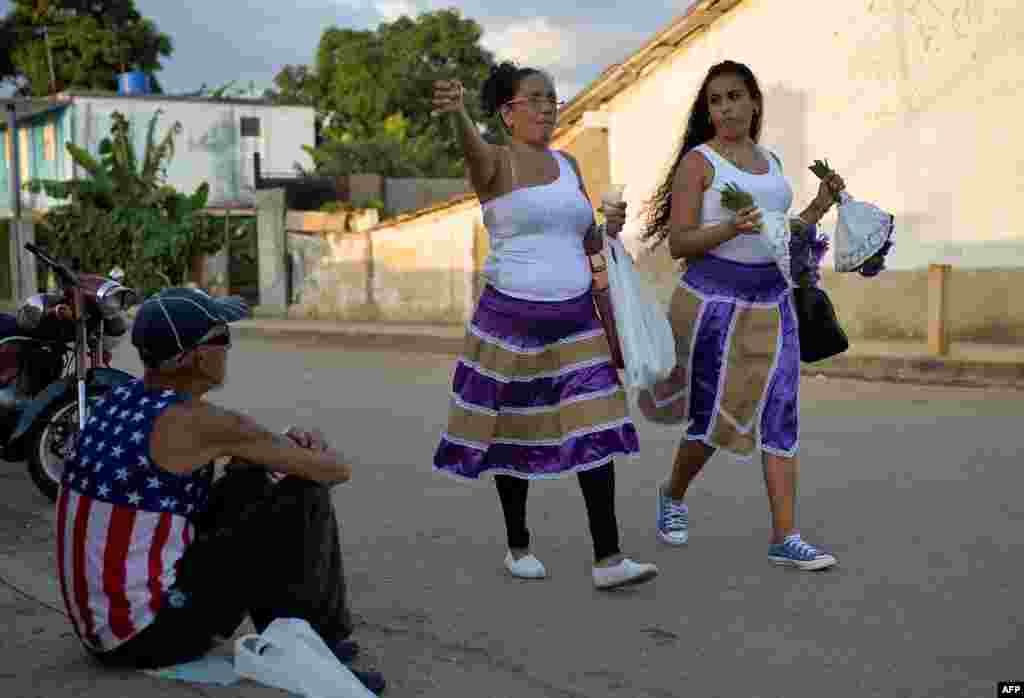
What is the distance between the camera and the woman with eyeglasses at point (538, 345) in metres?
4.46

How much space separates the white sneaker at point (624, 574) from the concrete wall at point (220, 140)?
120 feet

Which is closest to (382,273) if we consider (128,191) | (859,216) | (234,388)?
(128,191)

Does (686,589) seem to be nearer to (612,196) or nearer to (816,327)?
(816,327)

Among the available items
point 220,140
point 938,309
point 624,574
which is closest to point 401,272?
point 938,309

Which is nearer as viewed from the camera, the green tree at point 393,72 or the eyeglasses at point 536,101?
the eyeglasses at point 536,101

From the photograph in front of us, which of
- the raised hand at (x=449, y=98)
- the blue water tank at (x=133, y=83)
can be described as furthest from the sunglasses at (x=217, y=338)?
the blue water tank at (x=133, y=83)

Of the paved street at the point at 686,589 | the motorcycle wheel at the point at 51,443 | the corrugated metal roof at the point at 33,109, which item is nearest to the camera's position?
the paved street at the point at 686,589

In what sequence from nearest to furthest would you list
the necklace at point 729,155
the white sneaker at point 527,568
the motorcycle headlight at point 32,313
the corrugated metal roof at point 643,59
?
the white sneaker at point 527,568
the necklace at point 729,155
the motorcycle headlight at point 32,313
the corrugated metal roof at point 643,59

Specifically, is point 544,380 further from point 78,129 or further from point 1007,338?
point 78,129

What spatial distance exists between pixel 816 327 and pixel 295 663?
2.57 m

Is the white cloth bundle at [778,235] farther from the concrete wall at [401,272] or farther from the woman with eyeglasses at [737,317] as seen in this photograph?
the concrete wall at [401,272]

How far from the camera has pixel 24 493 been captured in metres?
6.86

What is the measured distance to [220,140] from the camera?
40406 millimetres

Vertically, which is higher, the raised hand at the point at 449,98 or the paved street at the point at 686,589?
the raised hand at the point at 449,98
